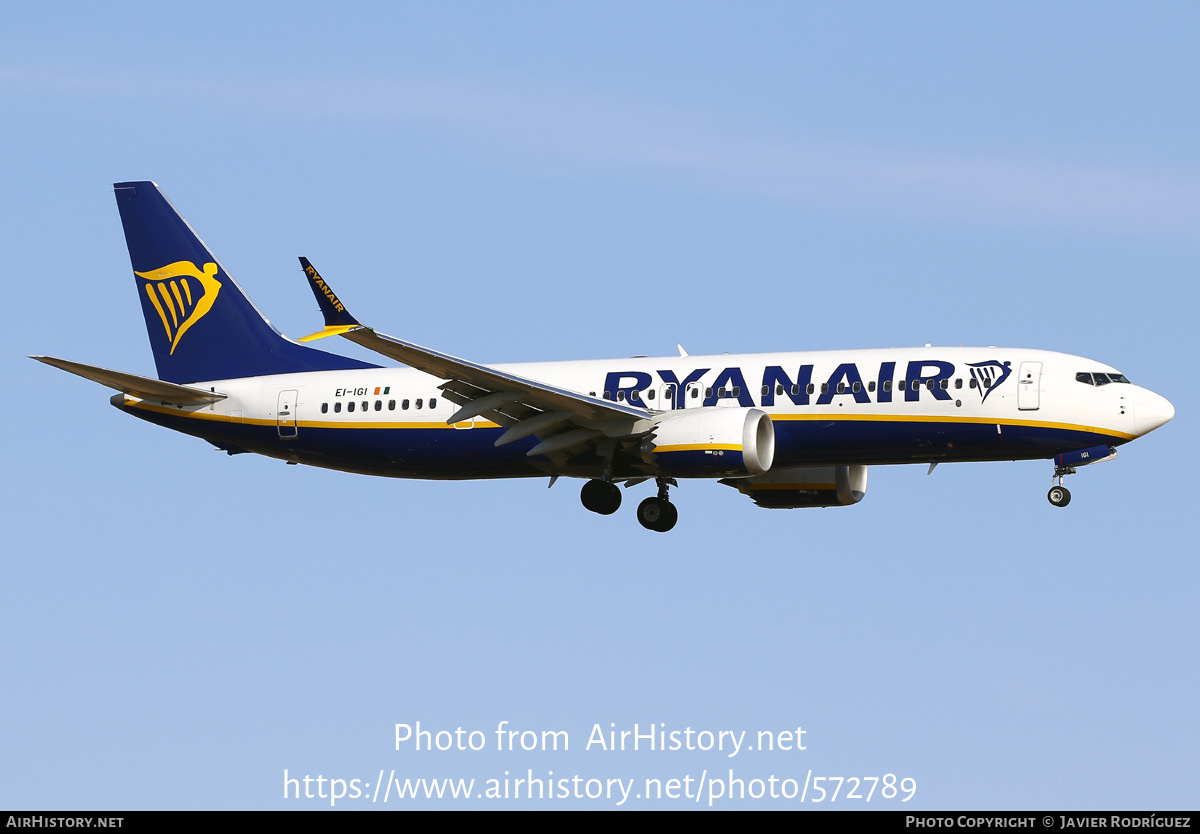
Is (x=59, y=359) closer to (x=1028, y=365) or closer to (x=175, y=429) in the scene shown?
(x=175, y=429)

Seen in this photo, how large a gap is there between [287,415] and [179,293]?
19.4 feet

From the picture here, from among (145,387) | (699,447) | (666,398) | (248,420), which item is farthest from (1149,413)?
(145,387)

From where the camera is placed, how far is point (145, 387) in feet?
142

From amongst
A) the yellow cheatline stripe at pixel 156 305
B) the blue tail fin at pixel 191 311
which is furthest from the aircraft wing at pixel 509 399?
the yellow cheatline stripe at pixel 156 305

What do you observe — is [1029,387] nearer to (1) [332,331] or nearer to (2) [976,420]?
(2) [976,420]

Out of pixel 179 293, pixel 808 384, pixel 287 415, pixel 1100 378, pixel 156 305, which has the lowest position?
pixel 287 415

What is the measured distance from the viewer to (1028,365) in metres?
38.3

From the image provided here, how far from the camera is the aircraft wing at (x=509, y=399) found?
3431 centimetres

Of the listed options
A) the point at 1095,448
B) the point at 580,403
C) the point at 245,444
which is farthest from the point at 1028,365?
the point at 245,444

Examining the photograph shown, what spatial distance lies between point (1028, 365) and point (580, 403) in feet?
34.9

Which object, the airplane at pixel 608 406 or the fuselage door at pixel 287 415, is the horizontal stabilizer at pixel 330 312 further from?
the fuselage door at pixel 287 415

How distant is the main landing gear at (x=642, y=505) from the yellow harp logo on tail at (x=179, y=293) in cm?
1279

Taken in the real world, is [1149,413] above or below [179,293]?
below

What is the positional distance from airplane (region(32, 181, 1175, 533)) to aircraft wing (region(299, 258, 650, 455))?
6 cm
